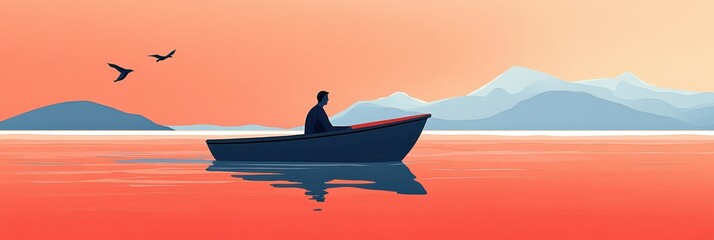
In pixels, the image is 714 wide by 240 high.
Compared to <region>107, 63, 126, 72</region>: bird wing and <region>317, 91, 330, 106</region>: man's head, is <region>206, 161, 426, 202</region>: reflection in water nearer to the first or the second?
<region>317, 91, 330, 106</region>: man's head

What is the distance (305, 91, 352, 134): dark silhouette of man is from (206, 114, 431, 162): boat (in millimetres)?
404

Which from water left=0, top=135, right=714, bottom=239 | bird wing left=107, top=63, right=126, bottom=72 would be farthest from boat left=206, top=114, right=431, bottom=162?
bird wing left=107, top=63, right=126, bottom=72

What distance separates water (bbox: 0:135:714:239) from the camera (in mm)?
10750

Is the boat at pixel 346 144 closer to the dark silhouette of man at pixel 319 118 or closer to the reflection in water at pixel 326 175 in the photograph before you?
the reflection in water at pixel 326 175

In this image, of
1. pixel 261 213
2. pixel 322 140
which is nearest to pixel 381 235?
pixel 261 213

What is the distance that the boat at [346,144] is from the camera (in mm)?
24703

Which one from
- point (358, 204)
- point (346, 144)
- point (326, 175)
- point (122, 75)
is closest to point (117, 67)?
point (122, 75)

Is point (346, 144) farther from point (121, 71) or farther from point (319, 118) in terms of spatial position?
point (121, 71)

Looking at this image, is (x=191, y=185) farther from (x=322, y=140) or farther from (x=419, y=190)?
(x=322, y=140)

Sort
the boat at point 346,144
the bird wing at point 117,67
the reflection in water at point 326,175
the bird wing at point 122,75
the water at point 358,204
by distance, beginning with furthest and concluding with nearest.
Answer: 1. the bird wing at point 122,75
2. the bird wing at point 117,67
3. the boat at point 346,144
4. the reflection in water at point 326,175
5. the water at point 358,204

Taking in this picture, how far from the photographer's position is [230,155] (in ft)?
89.6

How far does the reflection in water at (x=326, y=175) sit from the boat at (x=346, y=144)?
24 cm

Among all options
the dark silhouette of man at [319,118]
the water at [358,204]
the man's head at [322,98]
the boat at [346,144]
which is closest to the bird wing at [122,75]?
the boat at [346,144]

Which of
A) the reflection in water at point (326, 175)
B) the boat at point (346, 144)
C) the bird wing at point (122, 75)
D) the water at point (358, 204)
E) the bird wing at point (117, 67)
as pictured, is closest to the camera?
the water at point (358, 204)
